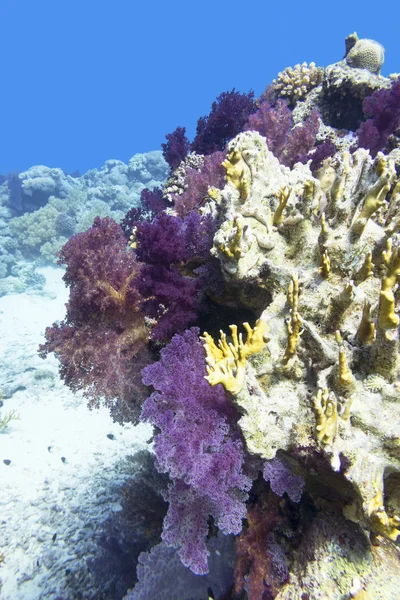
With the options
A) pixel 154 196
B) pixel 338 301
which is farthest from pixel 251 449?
pixel 154 196

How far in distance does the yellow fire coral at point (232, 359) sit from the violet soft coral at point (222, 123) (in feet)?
19.5

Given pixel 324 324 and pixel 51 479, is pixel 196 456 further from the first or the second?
pixel 51 479

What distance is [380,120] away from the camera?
5.73 metres

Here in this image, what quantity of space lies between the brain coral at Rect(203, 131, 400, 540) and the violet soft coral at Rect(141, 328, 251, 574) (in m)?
0.38

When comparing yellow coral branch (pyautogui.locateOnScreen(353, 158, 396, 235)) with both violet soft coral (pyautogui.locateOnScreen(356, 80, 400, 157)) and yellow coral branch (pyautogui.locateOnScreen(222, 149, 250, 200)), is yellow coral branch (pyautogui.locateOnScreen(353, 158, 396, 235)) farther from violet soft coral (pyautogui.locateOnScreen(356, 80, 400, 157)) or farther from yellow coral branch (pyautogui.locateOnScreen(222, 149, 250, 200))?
violet soft coral (pyautogui.locateOnScreen(356, 80, 400, 157))

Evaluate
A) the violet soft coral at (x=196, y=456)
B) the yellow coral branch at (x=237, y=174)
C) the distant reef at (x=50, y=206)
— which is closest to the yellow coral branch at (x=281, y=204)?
the yellow coral branch at (x=237, y=174)

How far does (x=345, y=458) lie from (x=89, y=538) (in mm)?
4310

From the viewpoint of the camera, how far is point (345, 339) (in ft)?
7.45

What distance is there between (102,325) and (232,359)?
5.19 ft

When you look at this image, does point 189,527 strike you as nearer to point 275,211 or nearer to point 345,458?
point 345,458

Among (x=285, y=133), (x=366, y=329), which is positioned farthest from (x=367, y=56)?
(x=366, y=329)

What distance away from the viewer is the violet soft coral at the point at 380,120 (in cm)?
553

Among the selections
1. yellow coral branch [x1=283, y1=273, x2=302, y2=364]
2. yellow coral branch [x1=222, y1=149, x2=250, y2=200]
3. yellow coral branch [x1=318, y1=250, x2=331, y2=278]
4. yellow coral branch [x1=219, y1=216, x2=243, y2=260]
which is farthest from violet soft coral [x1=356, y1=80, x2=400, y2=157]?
yellow coral branch [x1=283, y1=273, x2=302, y2=364]

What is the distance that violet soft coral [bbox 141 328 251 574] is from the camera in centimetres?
227
